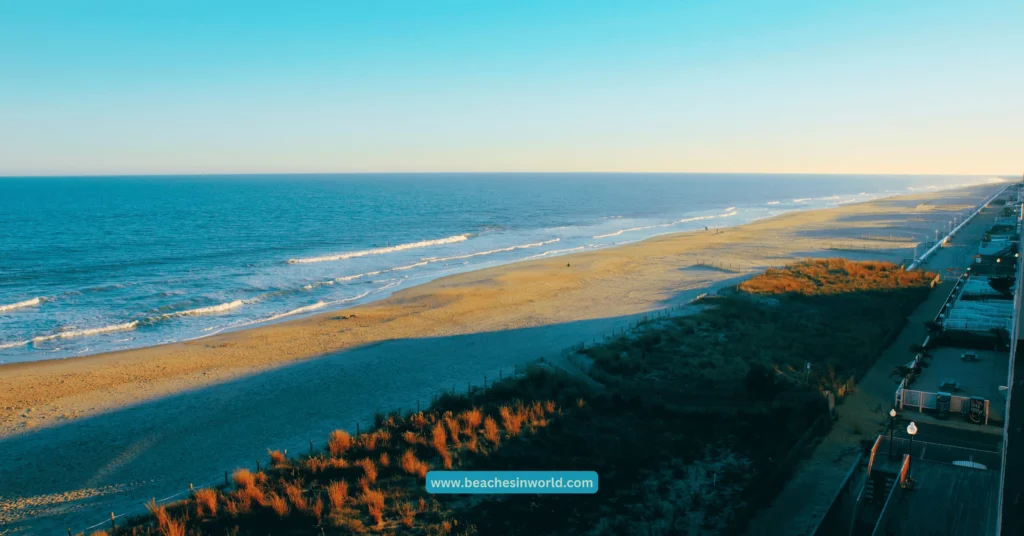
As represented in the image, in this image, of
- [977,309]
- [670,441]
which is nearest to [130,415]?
[670,441]

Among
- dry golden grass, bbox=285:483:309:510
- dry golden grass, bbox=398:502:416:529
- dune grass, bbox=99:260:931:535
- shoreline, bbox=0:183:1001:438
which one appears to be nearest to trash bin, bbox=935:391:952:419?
dune grass, bbox=99:260:931:535

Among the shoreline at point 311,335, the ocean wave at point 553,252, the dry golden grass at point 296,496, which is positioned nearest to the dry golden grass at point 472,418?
the dry golden grass at point 296,496

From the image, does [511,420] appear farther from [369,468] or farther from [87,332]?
[87,332]

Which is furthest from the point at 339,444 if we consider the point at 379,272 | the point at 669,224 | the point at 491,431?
the point at 669,224

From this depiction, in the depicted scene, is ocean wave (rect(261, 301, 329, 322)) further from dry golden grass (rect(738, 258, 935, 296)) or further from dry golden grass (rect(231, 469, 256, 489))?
dry golden grass (rect(738, 258, 935, 296))

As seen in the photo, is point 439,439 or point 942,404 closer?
point 439,439

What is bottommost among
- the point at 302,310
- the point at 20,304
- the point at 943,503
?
the point at 302,310
